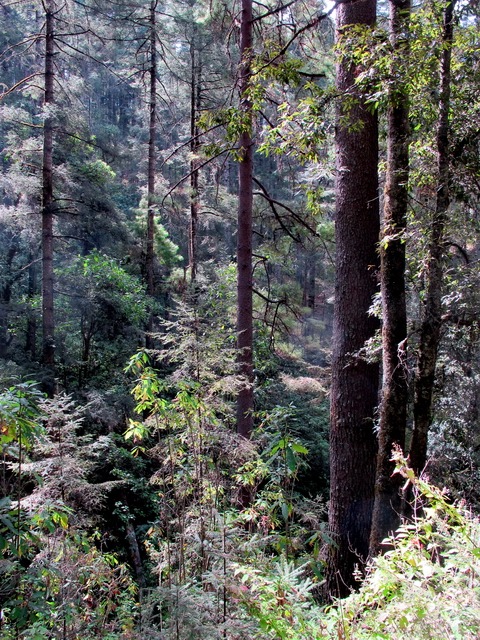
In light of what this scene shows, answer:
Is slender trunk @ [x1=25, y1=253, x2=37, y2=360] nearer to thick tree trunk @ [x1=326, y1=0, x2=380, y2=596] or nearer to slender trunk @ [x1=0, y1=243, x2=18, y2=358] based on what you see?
slender trunk @ [x1=0, y1=243, x2=18, y2=358]

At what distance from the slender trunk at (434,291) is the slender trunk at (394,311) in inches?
8.7

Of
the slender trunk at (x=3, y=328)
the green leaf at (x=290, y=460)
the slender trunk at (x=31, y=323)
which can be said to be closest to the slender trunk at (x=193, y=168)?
the slender trunk at (x=31, y=323)

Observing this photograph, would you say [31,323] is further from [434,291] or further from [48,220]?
[434,291]

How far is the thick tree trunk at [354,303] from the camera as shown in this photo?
4.06 meters

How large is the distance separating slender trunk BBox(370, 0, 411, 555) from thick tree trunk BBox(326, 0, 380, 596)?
364mm

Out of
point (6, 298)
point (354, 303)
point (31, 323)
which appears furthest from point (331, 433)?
point (6, 298)

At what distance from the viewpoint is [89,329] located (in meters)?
11.4

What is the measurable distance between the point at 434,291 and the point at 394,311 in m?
0.42

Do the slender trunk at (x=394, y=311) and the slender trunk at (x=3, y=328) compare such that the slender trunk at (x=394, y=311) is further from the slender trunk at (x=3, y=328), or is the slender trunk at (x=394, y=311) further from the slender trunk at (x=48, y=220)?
the slender trunk at (x=3, y=328)

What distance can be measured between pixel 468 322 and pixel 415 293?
1.07 m

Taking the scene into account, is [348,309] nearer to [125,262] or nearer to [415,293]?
[415,293]

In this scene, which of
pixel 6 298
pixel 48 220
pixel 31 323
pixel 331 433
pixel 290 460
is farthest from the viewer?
pixel 6 298

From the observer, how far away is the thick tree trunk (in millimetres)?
4059

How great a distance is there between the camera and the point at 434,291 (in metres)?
3.75
